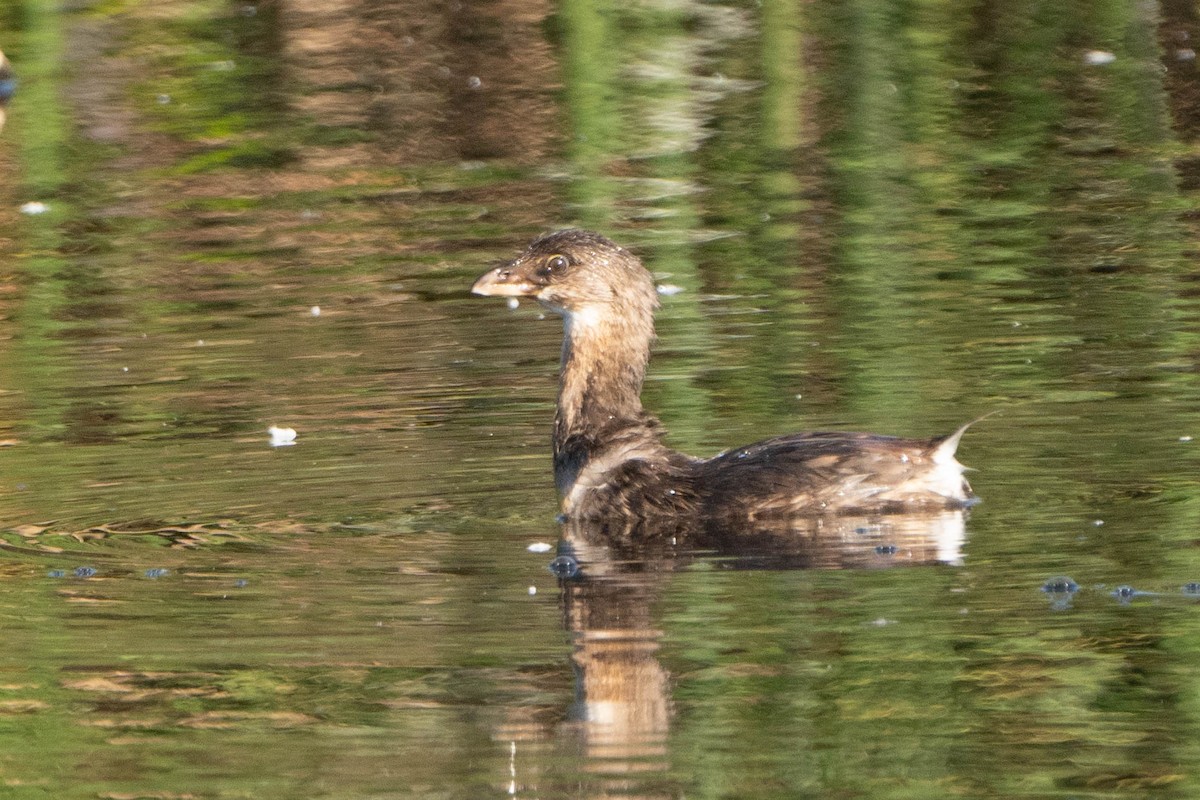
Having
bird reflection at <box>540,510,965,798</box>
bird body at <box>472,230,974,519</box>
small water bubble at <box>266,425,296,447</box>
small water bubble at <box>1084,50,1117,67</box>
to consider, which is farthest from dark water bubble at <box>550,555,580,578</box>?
small water bubble at <box>1084,50,1117,67</box>

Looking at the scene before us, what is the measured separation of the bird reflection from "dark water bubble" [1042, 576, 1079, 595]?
0.43m

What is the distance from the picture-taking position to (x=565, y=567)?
7945 millimetres

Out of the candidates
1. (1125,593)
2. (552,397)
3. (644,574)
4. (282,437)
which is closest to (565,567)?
(644,574)

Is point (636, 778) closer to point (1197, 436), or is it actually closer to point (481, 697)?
point (481, 697)

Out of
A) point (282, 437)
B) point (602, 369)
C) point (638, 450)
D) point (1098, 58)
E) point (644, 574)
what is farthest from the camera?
point (1098, 58)

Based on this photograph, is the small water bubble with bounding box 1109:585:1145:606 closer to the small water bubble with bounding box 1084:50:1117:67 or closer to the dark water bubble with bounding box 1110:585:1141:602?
the dark water bubble with bounding box 1110:585:1141:602

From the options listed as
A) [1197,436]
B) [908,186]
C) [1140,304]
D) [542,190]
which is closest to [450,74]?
[542,190]

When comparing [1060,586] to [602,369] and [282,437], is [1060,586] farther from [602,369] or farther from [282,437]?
[282,437]

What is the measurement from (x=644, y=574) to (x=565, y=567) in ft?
0.92

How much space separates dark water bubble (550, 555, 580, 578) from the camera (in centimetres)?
785

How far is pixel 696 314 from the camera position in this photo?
40.7 ft

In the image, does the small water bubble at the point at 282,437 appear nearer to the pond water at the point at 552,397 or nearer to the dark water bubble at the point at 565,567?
the pond water at the point at 552,397

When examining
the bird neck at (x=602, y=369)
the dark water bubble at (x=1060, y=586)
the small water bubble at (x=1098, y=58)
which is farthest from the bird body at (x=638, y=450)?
the small water bubble at (x=1098, y=58)

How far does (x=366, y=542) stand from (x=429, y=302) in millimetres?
4971
